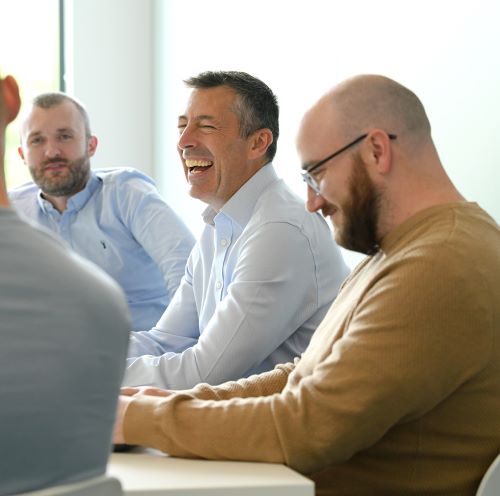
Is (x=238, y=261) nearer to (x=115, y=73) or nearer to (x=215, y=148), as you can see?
(x=215, y=148)

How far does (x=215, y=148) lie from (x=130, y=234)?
122 centimetres

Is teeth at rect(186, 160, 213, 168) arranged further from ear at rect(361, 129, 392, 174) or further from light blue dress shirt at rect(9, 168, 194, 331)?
ear at rect(361, 129, 392, 174)

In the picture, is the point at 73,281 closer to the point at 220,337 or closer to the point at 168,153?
the point at 220,337

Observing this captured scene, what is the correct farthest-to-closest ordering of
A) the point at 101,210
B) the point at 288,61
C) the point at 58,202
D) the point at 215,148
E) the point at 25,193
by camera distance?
the point at 25,193
the point at 58,202
the point at 101,210
the point at 288,61
the point at 215,148

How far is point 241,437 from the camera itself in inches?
65.8

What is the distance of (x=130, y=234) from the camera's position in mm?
4152

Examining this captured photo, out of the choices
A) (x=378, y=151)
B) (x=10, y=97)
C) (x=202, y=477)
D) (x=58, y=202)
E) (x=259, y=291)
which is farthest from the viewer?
(x=58, y=202)

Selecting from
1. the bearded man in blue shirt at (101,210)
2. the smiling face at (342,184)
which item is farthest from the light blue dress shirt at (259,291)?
the bearded man in blue shirt at (101,210)

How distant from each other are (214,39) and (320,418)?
383 cm

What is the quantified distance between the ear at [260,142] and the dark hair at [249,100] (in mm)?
13

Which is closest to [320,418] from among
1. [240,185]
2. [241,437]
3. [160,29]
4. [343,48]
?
[241,437]

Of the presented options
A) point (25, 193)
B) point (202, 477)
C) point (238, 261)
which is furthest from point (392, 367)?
point (25, 193)

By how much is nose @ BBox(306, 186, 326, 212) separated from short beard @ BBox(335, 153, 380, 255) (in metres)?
0.10

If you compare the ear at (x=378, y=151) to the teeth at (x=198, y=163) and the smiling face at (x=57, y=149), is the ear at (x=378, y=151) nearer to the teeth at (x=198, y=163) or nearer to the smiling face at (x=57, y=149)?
the teeth at (x=198, y=163)
